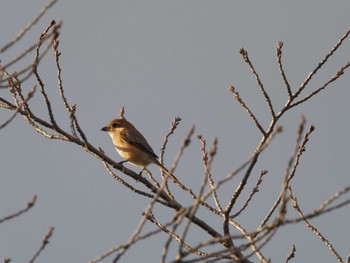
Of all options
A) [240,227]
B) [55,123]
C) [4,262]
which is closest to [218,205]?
[240,227]

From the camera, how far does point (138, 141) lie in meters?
9.61

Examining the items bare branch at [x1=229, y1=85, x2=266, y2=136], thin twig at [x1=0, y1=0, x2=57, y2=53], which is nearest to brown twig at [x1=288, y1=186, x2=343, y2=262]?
bare branch at [x1=229, y1=85, x2=266, y2=136]

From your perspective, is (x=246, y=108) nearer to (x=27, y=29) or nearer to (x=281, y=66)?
(x=281, y=66)

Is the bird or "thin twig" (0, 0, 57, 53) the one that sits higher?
the bird

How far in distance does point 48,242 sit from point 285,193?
4.92 feet

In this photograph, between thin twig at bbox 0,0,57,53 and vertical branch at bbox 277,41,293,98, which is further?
vertical branch at bbox 277,41,293,98

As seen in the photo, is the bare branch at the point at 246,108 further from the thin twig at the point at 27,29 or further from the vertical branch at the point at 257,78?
the thin twig at the point at 27,29

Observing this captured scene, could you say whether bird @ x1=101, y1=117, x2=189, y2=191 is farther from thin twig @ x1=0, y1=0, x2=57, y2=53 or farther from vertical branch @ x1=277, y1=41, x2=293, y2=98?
thin twig @ x1=0, y1=0, x2=57, y2=53

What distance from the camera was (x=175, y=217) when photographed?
3.04 metres

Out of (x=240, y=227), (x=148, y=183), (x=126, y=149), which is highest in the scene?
(x=126, y=149)

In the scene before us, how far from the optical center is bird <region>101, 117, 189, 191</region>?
902 centimetres

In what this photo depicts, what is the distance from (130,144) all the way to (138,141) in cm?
17

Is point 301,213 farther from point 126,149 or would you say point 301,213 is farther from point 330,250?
point 126,149

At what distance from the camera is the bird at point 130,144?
9016 millimetres
